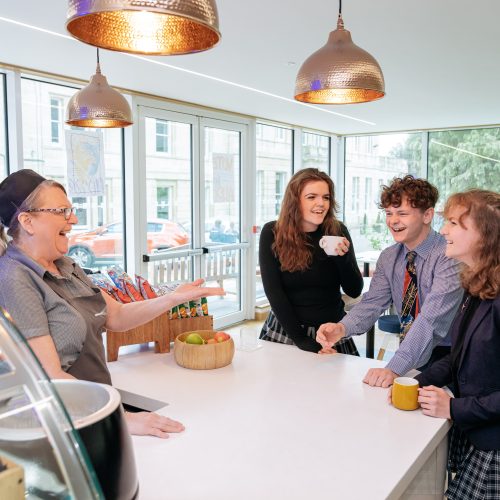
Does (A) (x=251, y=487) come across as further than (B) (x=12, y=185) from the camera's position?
No

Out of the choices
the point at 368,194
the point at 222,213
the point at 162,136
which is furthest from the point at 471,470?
the point at 368,194

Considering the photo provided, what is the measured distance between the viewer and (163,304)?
6.41ft

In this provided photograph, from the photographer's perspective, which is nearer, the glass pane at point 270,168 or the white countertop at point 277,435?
the white countertop at point 277,435

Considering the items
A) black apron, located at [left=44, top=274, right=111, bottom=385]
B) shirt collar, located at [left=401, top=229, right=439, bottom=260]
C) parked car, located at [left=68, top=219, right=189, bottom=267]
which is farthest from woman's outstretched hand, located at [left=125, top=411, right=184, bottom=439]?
parked car, located at [left=68, top=219, right=189, bottom=267]

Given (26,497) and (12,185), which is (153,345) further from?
(26,497)

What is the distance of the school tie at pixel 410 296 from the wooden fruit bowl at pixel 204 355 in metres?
0.65

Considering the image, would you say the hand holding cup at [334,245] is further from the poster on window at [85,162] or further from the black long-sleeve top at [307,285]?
the poster on window at [85,162]

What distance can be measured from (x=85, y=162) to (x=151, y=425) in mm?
3470

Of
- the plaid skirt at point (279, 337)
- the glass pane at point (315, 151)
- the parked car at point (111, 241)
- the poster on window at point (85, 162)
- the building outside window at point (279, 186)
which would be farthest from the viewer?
the glass pane at point (315, 151)

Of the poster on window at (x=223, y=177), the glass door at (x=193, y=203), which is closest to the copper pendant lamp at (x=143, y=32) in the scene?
the glass door at (x=193, y=203)

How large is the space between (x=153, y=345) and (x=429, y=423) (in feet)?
3.99

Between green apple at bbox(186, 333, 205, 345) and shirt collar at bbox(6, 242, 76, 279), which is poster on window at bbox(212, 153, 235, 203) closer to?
green apple at bbox(186, 333, 205, 345)

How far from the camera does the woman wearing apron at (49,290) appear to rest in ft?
4.68

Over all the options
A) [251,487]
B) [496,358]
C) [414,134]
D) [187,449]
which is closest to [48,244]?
[187,449]
